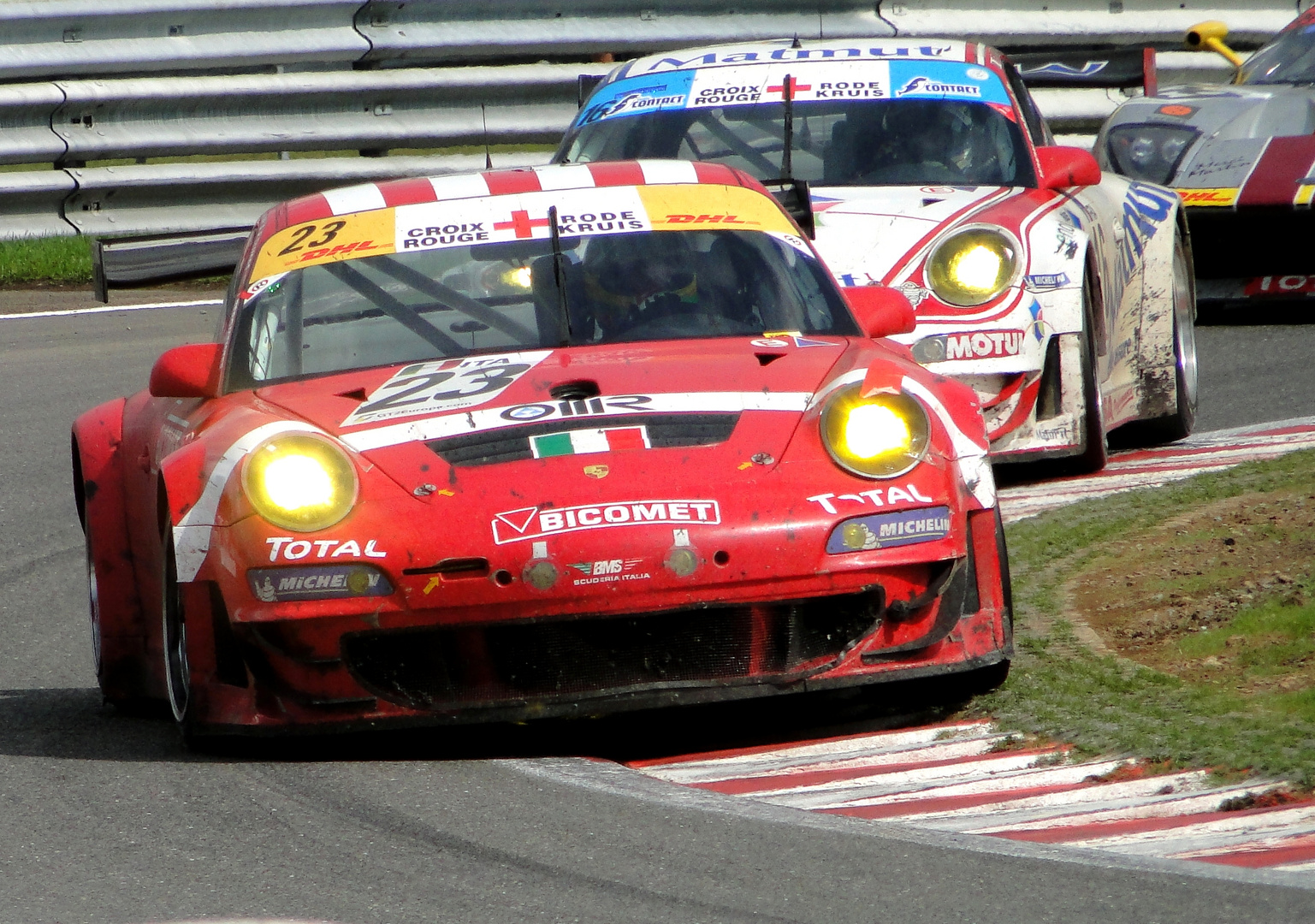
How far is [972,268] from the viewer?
6.91 metres

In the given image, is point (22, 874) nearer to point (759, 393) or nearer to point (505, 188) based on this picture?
point (759, 393)

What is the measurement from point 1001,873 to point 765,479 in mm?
1121

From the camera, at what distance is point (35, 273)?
1264 cm

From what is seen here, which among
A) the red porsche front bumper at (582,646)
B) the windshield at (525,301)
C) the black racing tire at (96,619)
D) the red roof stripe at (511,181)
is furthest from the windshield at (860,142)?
the red porsche front bumper at (582,646)

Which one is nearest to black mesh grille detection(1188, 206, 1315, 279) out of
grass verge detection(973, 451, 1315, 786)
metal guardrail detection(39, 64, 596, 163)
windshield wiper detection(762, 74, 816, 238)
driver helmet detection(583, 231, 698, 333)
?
windshield wiper detection(762, 74, 816, 238)

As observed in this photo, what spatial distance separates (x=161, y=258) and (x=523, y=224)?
1361 mm

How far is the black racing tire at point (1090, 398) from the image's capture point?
697cm

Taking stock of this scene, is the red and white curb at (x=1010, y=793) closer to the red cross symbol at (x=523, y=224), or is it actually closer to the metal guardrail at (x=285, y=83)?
the red cross symbol at (x=523, y=224)

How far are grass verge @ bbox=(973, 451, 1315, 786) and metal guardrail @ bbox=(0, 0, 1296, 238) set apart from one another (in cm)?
721

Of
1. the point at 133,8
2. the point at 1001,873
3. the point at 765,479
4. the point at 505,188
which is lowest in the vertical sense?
the point at 1001,873

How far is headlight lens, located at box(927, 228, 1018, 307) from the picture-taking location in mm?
6883

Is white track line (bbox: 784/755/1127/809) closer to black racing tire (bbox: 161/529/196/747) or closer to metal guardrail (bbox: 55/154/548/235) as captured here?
black racing tire (bbox: 161/529/196/747)

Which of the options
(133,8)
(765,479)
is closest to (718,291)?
(765,479)

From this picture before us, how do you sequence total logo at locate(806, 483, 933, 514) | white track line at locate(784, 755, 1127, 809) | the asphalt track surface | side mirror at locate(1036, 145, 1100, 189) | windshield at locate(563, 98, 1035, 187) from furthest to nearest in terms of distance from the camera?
1. windshield at locate(563, 98, 1035, 187)
2. side mirror at locate(1036, 145, 1100, 189)
3. total logo at locate(806, 483, 933, 514)
4. white track line at locate(784, 755, 1127, 809)
5. the asphalt track surface
